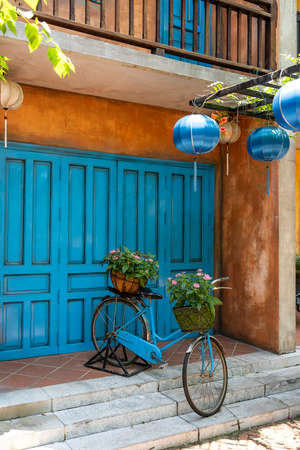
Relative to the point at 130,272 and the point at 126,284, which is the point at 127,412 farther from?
the point at 130,272

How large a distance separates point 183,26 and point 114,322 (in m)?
3.91

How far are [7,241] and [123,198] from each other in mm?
1794

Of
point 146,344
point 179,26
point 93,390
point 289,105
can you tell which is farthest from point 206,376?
point 179,26

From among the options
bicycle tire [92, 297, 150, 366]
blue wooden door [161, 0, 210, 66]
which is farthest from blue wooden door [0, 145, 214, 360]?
blue wooden door [161, 0, 210, 66]

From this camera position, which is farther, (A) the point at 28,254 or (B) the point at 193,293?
(A) the point at 28,254

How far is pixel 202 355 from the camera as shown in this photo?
471 centimetres

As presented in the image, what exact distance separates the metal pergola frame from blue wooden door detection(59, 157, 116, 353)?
168cm

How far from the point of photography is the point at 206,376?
4719 mm

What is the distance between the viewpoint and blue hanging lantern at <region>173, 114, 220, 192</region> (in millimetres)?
4684

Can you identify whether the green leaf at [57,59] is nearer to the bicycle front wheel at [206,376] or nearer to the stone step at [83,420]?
the bicycle front wheel at [206,376]

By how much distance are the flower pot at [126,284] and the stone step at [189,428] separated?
148 centimetres

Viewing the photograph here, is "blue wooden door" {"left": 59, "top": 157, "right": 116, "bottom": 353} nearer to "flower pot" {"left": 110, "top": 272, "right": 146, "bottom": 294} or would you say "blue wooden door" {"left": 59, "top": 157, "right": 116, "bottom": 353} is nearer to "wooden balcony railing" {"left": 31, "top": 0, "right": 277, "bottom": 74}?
"flower pot" {"left": 110, "top": 272, "right": 146, "bottom": 294}

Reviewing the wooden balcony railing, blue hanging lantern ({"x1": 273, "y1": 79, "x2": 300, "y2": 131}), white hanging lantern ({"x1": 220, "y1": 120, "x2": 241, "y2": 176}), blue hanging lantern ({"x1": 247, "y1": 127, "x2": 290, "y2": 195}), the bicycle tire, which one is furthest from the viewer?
white hanging lantern ({"x1": 220, "y1": 120, "x2": 241, "y2": 176})

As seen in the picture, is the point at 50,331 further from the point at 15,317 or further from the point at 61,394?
the point at 61,394
